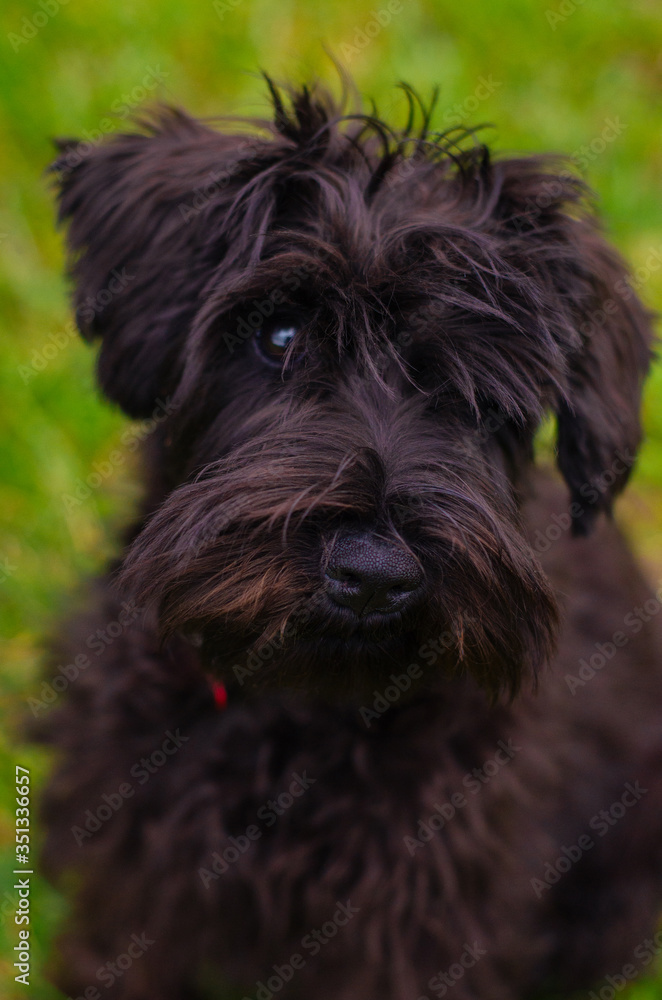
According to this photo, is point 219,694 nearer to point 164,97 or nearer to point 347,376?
point 347,376

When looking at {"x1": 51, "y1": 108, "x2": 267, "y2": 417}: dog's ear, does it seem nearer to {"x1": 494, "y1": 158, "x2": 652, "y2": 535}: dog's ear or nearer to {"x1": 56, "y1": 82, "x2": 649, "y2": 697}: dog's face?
{"x1": 56, "y1": 82, "x2": 649, "y2": 697}: dog's face

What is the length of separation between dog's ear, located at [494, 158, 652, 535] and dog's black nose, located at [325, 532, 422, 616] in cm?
72

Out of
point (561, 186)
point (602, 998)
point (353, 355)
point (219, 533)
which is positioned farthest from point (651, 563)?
point (219, 533)

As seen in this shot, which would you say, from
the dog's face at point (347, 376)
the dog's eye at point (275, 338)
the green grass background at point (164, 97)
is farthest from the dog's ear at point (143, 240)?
the green grass background at point (164, 97)

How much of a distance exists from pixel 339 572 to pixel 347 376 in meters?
0.59

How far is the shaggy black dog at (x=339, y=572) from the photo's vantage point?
2.12 metres

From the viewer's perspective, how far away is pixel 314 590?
6.57 feet

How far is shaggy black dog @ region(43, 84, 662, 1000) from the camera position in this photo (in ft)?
6.95

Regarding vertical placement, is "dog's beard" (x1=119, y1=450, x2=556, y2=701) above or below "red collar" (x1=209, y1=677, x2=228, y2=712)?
above

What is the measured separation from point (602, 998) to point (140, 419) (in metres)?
2.69

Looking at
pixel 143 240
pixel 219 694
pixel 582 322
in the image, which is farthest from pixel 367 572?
pixel 143 240

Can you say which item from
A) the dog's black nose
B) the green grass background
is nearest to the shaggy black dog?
the dog's black nose

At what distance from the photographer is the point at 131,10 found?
16.9ft

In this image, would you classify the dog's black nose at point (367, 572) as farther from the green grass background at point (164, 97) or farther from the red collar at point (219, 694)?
the green grass background at point (164, 97)
